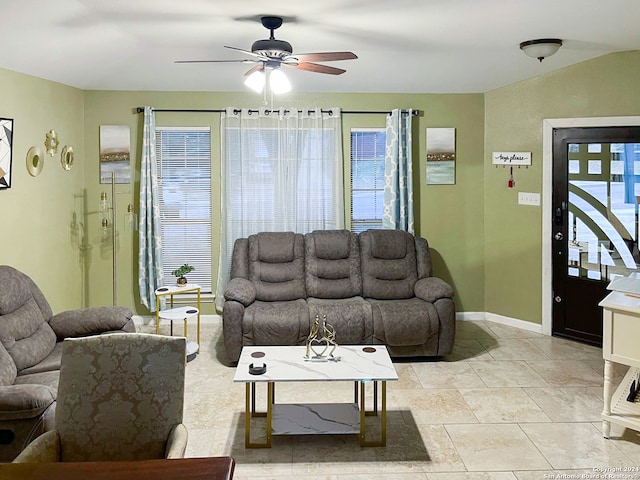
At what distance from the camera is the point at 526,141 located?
6.25 m

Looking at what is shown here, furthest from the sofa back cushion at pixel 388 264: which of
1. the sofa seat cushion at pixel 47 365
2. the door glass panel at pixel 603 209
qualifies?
the sofa seat cushion at pixel 47 365

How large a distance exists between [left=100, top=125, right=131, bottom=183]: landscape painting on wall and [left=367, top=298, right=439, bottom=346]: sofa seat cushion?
9.94 ft

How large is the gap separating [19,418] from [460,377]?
324cm

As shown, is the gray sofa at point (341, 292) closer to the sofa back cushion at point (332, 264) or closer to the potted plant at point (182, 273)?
the sofa back cushion at point (332, 264)

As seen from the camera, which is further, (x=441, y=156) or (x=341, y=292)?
(x=441, y=156)

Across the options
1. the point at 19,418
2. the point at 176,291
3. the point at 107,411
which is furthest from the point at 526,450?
the point at 176,291

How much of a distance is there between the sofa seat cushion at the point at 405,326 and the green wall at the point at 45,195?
296cm

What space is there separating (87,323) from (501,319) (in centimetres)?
417

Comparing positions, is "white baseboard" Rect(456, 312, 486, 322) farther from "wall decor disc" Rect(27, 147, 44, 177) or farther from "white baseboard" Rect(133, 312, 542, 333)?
"wall decor disc" Rect(27, 147, 44, 177)

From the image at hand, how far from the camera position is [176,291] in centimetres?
586

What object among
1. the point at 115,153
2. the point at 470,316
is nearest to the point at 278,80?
the point at 115,153

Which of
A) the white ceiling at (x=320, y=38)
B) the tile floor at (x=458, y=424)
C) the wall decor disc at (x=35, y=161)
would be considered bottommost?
the tile floor at (x=458, y=424)

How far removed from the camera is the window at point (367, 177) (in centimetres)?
667

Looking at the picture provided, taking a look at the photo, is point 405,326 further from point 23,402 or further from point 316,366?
point 23,402
